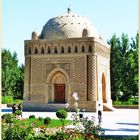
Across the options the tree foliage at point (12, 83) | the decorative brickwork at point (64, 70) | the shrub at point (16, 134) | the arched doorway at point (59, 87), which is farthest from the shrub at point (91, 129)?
the tree foliage at point (12, 83)

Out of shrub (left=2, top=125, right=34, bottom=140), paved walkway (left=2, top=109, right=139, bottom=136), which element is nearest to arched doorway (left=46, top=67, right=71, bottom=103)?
paved walkway (left=2, top=109, right=139, bottom=136)

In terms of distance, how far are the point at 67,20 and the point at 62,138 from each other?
A: 18.0 metres

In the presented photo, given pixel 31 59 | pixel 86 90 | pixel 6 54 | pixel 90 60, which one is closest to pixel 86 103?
pixel 86 90

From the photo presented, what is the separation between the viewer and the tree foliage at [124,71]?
29969mm

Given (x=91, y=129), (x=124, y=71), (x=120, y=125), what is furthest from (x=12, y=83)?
(x=91, y=129)

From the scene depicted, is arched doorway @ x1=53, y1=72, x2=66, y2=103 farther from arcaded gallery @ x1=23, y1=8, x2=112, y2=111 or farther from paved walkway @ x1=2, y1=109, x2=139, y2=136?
paved walkway @ x1=2, y1=109, x2=139, y2=136

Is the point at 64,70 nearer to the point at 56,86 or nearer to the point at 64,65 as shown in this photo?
the point at 64,65

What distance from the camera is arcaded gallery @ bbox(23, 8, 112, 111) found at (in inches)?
866

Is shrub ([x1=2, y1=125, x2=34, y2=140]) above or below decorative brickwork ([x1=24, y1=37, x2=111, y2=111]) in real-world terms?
below

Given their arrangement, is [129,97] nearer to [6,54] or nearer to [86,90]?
[86,90]

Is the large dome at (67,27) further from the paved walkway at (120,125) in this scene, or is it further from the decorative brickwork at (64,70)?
the paved walkway at (120,125)

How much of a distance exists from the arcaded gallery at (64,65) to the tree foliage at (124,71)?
19.5ft

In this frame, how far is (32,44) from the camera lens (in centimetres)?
2380

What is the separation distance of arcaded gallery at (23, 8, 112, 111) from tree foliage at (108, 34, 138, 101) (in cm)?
595
